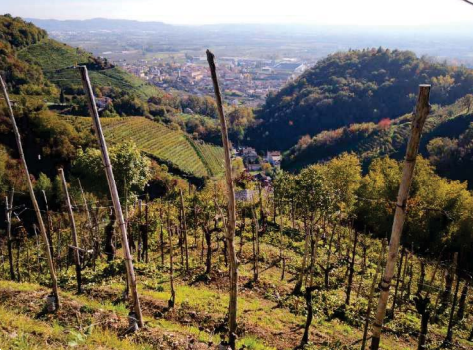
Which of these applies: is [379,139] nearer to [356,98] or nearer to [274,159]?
[274,159]

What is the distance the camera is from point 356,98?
11175 cm

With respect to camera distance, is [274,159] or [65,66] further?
[274,159]

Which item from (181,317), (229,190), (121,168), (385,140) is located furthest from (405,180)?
(385,140)

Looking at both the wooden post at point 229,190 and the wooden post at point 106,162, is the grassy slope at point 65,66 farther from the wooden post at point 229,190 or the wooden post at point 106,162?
the wooden post at point 229,190

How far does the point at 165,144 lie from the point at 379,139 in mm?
43794

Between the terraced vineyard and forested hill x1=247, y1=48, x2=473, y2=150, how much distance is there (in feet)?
140

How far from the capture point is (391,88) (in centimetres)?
11350

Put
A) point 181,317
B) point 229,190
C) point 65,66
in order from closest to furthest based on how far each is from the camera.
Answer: point 229,190 → point 181,317 → point 65,66

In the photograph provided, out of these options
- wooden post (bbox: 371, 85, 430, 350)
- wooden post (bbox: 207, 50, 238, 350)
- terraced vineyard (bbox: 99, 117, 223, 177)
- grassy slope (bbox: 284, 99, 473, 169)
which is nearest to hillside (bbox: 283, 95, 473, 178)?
grassy slope (bbox: 284, 99, 473, 169)

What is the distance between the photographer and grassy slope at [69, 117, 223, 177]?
57125 mm

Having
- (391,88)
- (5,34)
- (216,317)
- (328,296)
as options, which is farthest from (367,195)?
(391,88)

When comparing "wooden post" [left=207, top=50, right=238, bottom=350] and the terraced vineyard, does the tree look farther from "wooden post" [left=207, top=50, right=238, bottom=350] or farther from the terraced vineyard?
the terraced vineyard

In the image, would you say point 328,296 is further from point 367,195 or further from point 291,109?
point 291,109

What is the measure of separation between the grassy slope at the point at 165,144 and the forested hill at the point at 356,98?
42.5 metres
